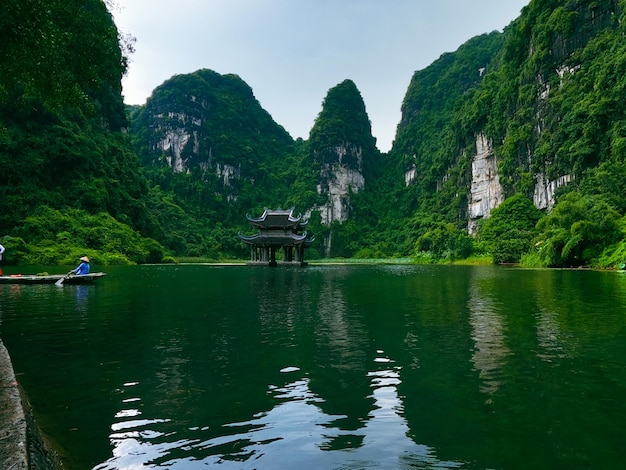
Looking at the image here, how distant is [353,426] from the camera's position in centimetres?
444

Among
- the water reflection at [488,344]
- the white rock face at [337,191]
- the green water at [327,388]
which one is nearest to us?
the green water at [327,388]

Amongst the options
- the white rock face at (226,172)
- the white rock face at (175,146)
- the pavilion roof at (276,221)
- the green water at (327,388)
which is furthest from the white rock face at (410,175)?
the green water at (327,388)

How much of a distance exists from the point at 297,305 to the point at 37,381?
28.7ft

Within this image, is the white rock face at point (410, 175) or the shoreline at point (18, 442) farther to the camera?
the white rock face at point (410, 175)

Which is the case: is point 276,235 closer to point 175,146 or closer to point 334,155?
point 334,155

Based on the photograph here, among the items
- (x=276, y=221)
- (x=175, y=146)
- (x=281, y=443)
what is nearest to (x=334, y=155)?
(x=175, y=146)

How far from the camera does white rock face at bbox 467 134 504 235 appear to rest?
267 ft

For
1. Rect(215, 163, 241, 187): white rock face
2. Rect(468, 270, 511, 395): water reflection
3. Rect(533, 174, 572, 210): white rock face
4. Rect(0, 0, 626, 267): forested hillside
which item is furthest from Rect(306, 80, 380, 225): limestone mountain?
Rect(468, 270, 511, 395): water reflection

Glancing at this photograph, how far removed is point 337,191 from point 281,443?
12693 cm

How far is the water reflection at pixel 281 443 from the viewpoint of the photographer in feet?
12.0

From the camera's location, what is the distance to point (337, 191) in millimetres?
129875

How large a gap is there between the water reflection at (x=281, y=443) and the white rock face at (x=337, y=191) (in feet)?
397

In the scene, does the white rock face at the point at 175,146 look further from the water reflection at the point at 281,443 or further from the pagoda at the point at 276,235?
the water reflection at the point at 281,443

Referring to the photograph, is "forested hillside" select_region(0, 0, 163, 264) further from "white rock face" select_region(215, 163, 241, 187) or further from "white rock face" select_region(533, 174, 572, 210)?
"white rock face" select_region(533, 174, 572, 210)
